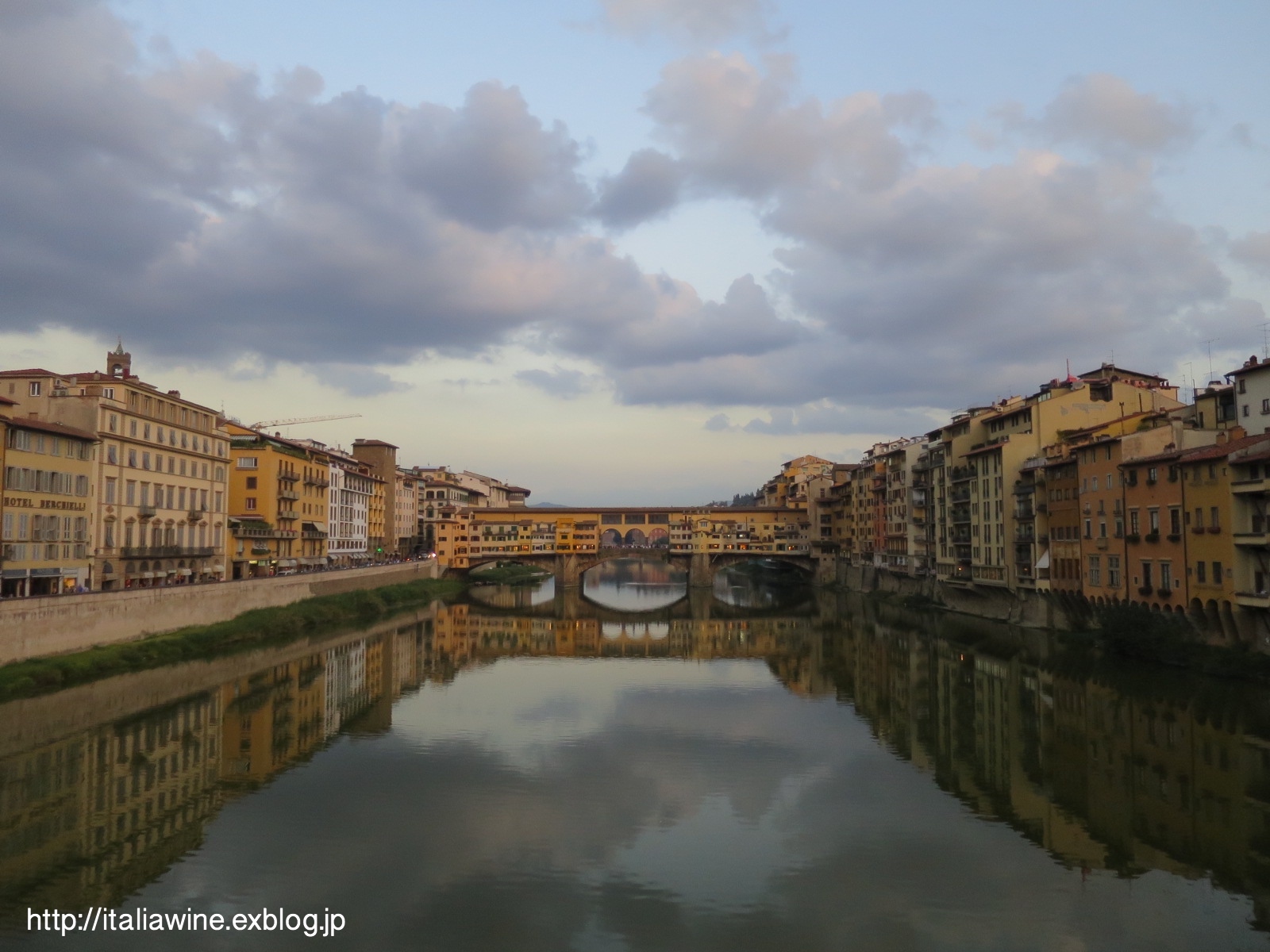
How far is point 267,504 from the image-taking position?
2410 inches

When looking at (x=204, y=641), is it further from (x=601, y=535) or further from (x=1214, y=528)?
(x=601, y=535)

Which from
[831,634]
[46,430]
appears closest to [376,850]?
[46,430]

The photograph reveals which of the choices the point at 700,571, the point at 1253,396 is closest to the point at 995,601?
the point at 1253,396

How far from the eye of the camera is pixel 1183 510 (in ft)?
114

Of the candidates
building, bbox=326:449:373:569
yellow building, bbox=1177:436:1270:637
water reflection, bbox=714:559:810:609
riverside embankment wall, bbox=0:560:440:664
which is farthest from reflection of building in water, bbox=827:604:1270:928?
building, bbox=326:449:373:569

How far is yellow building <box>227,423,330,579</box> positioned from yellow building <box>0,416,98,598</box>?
18.3 m

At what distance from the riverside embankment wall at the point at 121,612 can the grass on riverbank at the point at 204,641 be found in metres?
0.37

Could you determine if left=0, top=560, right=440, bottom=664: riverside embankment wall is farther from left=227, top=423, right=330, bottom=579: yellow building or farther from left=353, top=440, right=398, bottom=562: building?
left=353, top=440, right=398, bottom=562: building

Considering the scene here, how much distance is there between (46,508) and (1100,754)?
124 feet

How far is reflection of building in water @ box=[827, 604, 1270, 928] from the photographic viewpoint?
17797 millimetres

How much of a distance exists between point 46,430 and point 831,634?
39603 mm

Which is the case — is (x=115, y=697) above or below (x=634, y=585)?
above

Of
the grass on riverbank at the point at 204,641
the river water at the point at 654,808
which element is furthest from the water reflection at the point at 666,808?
the grass on riverbank at the point at 204,641

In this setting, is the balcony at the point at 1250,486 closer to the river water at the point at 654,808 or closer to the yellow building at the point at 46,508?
the river water at the point at 654,808
